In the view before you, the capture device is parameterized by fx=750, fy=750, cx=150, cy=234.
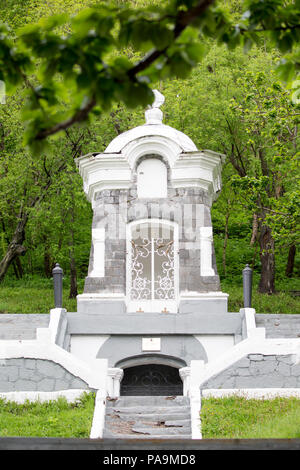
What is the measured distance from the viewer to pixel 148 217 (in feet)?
51.0

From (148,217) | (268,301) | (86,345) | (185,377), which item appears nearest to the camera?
(185,377)

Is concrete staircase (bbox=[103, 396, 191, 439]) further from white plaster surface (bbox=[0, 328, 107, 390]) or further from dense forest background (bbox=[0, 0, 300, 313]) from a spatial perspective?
dense forest background (bbox=[0, 0, 300, 313])

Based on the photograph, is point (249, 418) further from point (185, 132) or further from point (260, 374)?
point (185, 132)

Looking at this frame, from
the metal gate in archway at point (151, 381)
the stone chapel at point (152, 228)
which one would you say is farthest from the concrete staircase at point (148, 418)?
the stone chapel at point (152, 228)

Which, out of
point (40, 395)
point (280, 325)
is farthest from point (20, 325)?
point (280, 325)

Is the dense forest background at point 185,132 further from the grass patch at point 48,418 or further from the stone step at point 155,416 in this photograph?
the grass patch at point 48,418

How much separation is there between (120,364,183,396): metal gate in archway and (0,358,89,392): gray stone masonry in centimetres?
219

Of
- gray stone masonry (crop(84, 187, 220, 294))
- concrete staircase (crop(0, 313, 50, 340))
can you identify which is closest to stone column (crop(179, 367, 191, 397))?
gray stone masonry (crop(84, 187, 220, 294))

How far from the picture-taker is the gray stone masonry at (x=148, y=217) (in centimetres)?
1521

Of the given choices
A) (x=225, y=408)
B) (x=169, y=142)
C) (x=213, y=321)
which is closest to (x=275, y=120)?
(x=169, y=142)

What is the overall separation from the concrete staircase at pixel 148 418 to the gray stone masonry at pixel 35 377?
0.80 m

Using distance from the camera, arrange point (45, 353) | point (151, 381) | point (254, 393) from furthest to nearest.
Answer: point (151, 381)
point (45, 353)
point (254, 393)

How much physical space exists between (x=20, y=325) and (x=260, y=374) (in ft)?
17.4

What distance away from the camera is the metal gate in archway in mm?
13969
